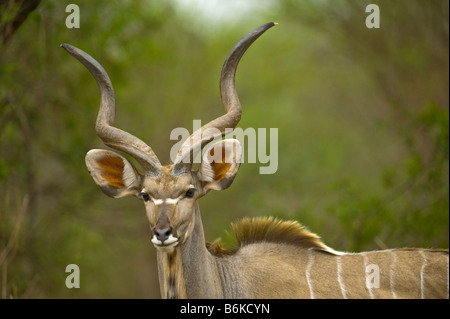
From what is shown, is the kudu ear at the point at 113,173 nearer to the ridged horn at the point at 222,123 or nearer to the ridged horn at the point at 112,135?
the ridged horn at the point at 112,135

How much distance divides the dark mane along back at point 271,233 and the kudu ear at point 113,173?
0.78m

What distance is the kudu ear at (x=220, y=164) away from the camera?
3.83 meters

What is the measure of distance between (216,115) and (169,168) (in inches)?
351

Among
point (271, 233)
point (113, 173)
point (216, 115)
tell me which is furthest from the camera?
point (216, 115)

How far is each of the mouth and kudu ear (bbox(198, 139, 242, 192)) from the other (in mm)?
468

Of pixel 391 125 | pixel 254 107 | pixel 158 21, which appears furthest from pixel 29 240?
pixel 254 107

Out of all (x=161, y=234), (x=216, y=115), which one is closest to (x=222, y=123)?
(x=161, y=234)

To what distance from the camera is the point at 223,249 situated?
4.31m

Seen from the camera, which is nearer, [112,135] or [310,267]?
[112,135]

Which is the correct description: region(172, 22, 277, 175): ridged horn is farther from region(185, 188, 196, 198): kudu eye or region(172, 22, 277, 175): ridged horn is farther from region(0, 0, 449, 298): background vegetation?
region(0, 0, 449, 298): background vegetation

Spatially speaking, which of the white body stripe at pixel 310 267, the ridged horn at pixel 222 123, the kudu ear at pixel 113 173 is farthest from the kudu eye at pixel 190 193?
the white body stripe at pixel 310 267

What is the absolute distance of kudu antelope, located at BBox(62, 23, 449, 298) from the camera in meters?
3.73

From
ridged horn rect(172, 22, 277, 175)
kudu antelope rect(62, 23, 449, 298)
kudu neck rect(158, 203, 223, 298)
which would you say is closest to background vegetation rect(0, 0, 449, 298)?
kudu antelope rect(62, 23, 449, 298)

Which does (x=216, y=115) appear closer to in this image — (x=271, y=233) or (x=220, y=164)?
(x=271, y=233)
